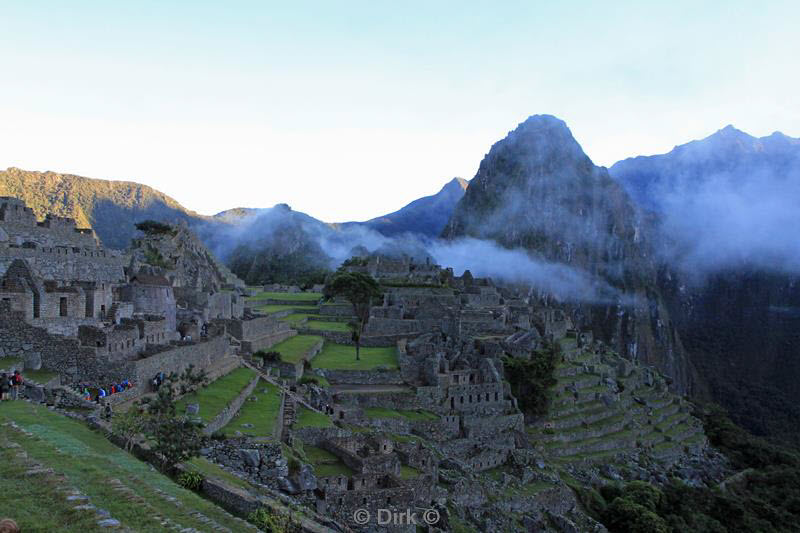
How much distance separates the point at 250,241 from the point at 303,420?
93.3m

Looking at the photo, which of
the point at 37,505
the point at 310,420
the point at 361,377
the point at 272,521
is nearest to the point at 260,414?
the point at 310,420

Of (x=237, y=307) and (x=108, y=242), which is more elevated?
(x=108, y=242)

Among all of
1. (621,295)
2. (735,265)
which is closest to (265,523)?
(621,295)

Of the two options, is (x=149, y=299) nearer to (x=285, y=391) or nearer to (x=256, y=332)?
(x=285, y=391)

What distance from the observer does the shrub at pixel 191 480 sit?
13312mm

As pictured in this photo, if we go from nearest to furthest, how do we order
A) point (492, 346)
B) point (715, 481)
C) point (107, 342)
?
point (107, 342) < point (492, 346) < point (715, 481)

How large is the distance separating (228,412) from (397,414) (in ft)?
37.2

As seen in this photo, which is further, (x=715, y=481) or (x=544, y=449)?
(x=715, y=481)

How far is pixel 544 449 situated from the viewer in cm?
3647

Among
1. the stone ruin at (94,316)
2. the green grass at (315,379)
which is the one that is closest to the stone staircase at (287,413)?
the stone ruin at (94,316)

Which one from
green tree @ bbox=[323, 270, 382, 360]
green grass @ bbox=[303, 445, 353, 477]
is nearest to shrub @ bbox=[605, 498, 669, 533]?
green grass @ bbox=[303, 445, 353, 477]

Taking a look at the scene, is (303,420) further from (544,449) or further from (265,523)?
(544,449)

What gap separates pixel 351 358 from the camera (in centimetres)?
3634

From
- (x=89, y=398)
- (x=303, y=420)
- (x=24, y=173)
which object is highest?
(x=24, y=173)
